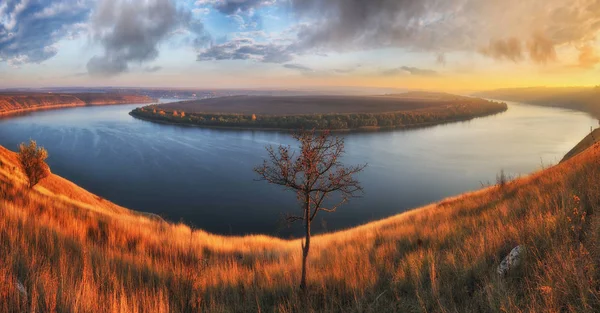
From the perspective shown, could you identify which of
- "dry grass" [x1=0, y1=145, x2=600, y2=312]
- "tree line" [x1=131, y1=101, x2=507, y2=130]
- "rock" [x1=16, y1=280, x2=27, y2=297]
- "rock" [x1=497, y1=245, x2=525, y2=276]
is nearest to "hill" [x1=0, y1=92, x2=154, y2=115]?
"tree line" [x1=131, y1=101, x2=507, y2=130]

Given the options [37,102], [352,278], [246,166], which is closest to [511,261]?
[352,278]

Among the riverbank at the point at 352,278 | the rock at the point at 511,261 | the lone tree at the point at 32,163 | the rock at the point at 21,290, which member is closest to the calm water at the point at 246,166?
the lone tree at the point at 32,163

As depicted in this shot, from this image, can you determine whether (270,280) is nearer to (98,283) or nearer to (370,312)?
(370,312)

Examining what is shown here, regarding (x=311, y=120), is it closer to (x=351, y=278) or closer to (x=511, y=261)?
(x=351, y=278)

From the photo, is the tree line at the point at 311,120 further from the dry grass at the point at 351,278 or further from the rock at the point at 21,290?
the rock at the point at 21,290

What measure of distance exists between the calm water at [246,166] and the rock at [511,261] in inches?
744

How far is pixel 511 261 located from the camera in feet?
13.0

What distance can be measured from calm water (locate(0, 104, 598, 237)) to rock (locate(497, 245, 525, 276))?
18910 mm

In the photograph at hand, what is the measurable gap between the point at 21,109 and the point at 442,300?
7179 inches

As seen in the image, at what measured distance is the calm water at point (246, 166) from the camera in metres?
32.8

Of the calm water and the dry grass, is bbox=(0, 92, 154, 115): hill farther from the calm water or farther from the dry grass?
the dry grass

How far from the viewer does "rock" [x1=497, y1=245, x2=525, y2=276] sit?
3875 millimetres

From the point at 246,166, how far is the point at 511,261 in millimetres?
44851

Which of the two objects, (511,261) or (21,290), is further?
(511,261)
